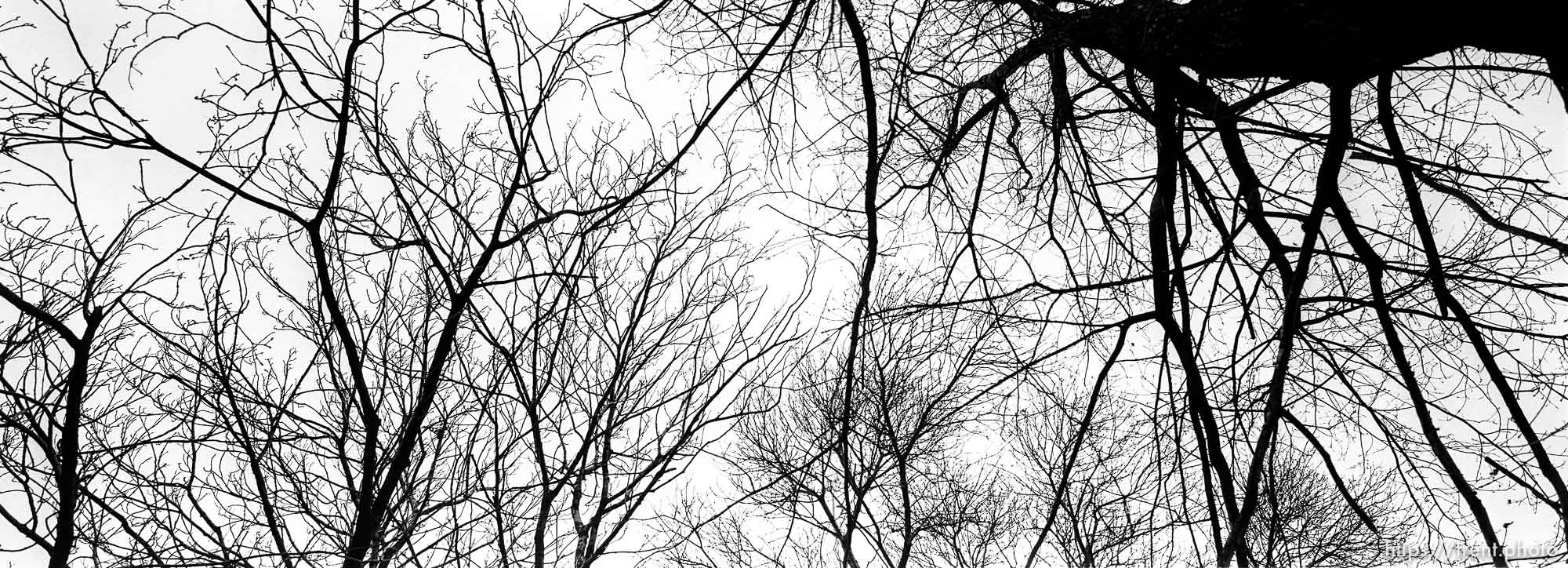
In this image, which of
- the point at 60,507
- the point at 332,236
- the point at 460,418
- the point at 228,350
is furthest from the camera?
the point at 460,418

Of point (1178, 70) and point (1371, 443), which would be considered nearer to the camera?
point (1178, 70)

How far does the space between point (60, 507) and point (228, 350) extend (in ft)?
3.27

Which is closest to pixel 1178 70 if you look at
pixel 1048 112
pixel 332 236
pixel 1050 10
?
pixel 1048 112

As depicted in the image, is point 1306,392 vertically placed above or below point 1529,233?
below

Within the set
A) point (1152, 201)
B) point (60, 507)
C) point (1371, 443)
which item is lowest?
point (60, 507)

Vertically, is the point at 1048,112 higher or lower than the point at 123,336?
higher

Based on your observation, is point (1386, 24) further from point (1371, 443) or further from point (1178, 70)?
point (1371, 443)

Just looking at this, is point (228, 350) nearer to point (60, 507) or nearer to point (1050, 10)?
point (60, 507)

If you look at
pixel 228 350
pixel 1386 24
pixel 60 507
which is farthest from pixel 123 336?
pixel 1386 24

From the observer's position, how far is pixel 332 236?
106 inches

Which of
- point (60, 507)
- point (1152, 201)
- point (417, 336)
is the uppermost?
point (1152, 201)

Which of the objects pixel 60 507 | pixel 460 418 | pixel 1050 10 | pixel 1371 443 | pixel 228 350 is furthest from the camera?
pixel 1371 443

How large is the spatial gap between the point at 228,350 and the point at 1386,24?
3.73 metres

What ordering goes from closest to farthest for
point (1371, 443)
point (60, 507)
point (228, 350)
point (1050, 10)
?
point (60, 507) < point (1050, 10) < point (228, 350) < point (1371, 443)
